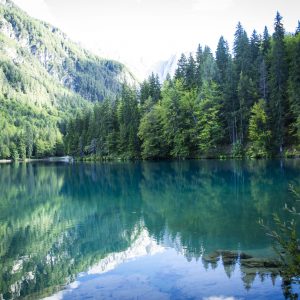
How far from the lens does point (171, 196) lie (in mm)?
26500

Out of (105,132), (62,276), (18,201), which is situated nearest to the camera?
(62,276)

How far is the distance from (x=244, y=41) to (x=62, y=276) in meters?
72.9

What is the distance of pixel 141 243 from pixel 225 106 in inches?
2318

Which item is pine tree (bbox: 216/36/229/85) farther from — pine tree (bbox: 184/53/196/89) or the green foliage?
the green foliage

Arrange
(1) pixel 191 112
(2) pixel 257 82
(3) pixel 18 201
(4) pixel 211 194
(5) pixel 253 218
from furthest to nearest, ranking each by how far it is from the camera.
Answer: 1. (1) pixel 191 112
2. (2) pixel 257 82
3. (3) pixel 18 201
4. (4) pixel 211 194
5. (5) pixel 253 218

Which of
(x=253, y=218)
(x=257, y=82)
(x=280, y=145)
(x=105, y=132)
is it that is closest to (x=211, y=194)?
(x=253, y=218)

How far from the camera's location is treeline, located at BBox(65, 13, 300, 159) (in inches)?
2370

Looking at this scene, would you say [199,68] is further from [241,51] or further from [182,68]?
[241,51]

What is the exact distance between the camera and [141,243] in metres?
14.9

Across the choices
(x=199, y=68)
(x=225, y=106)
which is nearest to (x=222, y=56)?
(x=199, y=68)

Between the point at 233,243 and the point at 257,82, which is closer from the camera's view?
the point at 233,243

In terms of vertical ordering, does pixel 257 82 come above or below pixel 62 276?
above

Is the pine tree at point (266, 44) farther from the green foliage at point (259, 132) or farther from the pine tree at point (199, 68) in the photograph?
the green foliage at point (259, 132)

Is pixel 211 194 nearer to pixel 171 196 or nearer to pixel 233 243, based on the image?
pixel 171 196
